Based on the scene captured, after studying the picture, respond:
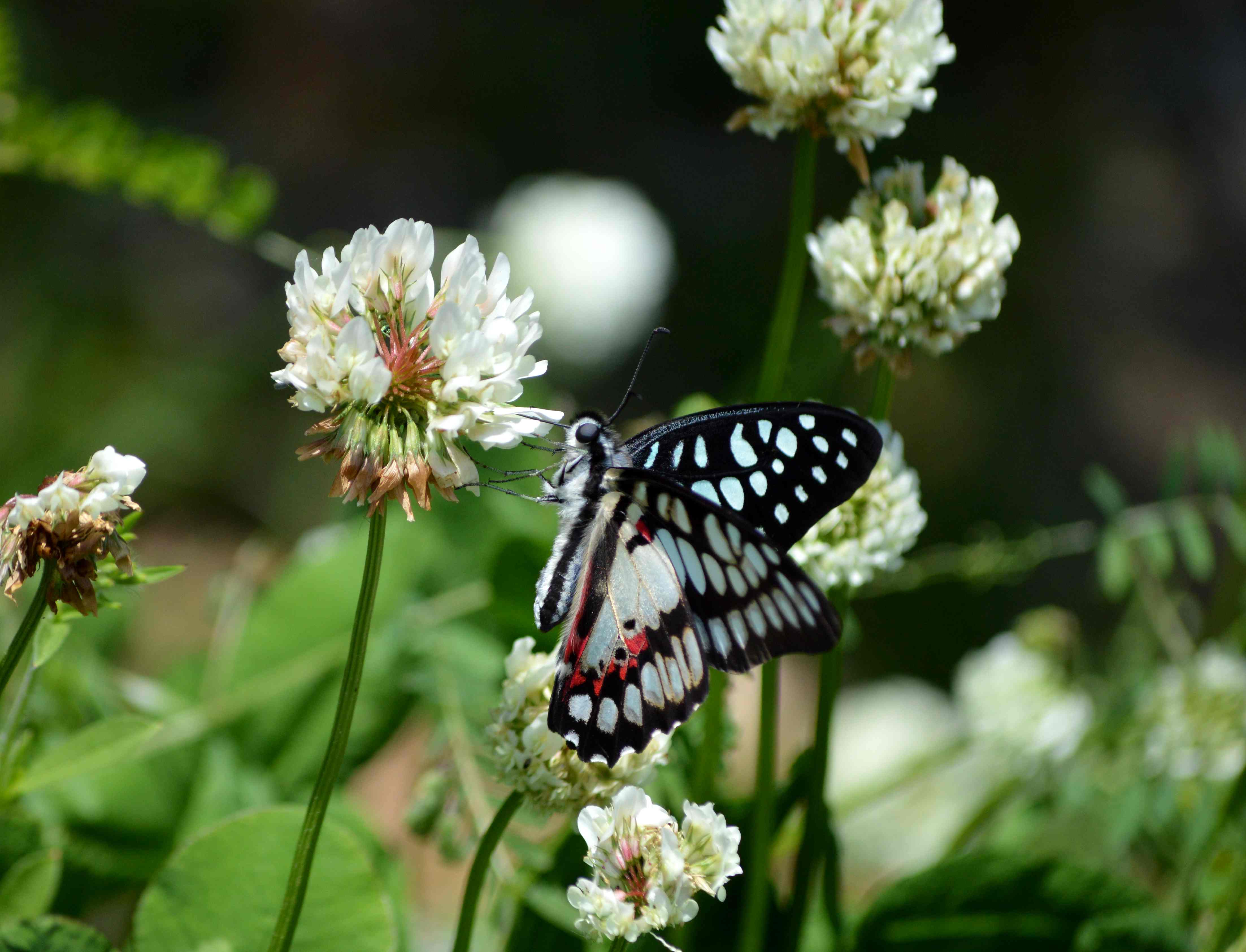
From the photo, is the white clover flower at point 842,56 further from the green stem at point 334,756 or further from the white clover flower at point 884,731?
the white clover flower at point 884,731

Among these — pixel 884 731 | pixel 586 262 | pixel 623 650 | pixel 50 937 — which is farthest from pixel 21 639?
pixel 586 262

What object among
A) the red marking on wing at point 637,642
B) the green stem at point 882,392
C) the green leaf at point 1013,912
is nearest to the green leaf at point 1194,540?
the green leaf at point 1013,912

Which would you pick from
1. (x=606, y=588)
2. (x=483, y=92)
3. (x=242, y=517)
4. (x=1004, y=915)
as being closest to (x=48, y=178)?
(x=606, y=588)

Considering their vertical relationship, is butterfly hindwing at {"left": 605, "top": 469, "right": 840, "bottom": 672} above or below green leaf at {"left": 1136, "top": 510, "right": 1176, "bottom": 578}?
below

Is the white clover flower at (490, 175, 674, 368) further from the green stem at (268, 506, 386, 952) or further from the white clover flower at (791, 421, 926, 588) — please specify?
the green stem at (268, 506, 386, 952)

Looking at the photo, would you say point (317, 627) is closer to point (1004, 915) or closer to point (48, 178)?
point (48, 178)

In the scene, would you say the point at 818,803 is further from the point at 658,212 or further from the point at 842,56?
the point at 658,212

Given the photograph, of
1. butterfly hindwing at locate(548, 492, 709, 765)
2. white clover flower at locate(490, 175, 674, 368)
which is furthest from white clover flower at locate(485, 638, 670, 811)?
white clover flower at locate(490, 175, 674, 368)
